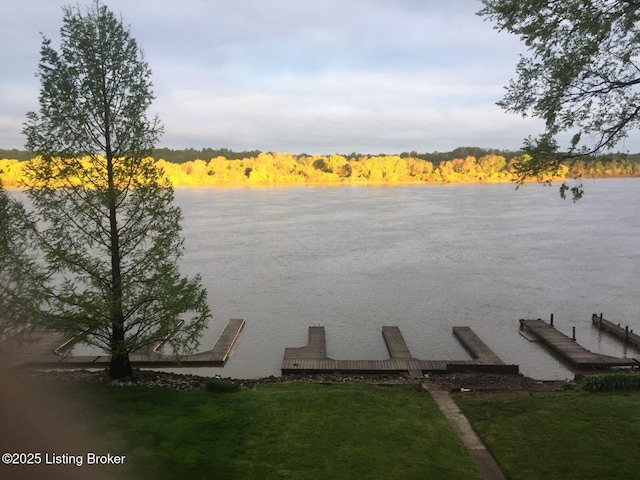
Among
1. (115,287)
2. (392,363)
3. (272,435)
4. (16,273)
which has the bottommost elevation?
(392,363)

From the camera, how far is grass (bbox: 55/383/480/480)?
9.23 m

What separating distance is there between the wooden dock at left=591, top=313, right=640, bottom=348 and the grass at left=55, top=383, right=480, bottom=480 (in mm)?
17816

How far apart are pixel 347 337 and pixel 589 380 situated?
42.1 feet

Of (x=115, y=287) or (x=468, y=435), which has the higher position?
(x=115, y=287)

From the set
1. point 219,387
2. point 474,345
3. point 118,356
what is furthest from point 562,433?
point 474,345

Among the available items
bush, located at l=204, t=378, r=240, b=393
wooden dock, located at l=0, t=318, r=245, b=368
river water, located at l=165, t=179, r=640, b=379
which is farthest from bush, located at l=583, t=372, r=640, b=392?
wooden dock, located at l=0, t=318, r=245, b=368

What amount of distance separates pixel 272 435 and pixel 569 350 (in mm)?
18770

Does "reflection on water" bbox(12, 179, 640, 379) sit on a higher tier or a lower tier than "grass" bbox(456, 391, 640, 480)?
lower

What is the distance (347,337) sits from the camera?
2619cm

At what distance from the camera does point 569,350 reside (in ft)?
77.8

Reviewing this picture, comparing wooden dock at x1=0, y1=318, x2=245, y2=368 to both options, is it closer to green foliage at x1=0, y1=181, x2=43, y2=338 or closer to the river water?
the river water

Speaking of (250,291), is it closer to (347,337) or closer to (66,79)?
(347,337)

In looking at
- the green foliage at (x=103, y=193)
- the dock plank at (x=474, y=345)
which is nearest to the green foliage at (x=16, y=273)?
the green foliage at (x=103, y=193)

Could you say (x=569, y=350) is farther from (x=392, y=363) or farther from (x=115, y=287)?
(x=115, y=287)
